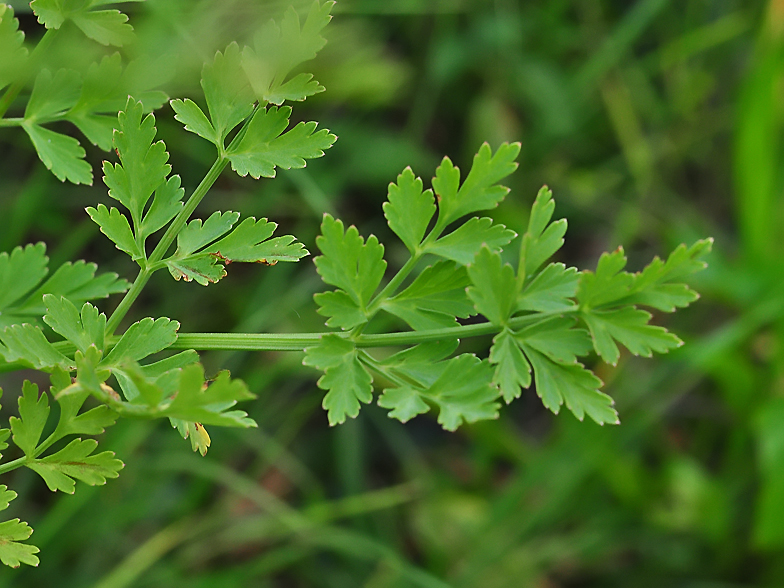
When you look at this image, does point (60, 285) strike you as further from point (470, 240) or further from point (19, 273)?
point (470, 240)

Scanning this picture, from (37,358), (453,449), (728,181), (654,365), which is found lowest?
(453,449)

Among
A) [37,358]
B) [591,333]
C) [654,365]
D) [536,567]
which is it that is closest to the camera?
[37,358]

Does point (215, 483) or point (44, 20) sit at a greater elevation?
point (44, 20)

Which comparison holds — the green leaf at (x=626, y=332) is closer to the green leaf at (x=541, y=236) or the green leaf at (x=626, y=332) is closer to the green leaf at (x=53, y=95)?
the green leaf at (x=541, y=236)

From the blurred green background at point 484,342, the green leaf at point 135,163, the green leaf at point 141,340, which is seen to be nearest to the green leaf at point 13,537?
the green leaf at point 141,340

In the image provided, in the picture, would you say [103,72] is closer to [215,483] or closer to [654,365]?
[215,483]

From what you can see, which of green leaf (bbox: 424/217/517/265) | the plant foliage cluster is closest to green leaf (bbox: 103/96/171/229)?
the plant foliage cluster

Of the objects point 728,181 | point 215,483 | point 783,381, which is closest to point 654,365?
point 783,381

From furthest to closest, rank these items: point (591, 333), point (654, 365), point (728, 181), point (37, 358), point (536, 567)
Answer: point (728, 181) < point (654, 365) < point (536, 567) < point (591, 333) < point (37, 358)
